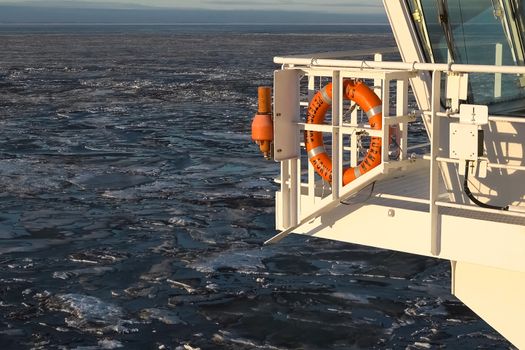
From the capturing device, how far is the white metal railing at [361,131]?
6551 millimetres

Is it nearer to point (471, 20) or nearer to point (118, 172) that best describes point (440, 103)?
point (471, 20)

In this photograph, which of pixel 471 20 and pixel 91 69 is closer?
pixel 471 20

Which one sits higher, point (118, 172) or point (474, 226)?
point (474, 226)

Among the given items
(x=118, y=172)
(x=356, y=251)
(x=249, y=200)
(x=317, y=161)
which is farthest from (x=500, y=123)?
(x=118, y=172)

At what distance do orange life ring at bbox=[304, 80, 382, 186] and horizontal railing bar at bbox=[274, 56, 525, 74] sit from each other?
0.32m

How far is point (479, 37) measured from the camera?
285 inches

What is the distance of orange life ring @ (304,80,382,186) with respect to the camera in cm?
717

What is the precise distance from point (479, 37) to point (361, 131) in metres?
1.25

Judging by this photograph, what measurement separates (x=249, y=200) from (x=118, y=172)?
14.3 ft

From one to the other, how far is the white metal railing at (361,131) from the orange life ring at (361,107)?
0.10m

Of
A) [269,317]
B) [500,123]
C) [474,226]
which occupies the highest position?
[500,123]

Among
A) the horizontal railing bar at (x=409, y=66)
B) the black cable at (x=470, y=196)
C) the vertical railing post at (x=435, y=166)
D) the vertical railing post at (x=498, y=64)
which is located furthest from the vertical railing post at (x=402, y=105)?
the vertical railing post at (x=498, y=64)

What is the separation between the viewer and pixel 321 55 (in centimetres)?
794

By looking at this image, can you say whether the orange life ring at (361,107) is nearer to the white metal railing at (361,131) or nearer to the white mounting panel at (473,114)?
the white metal railing at (361,131)
